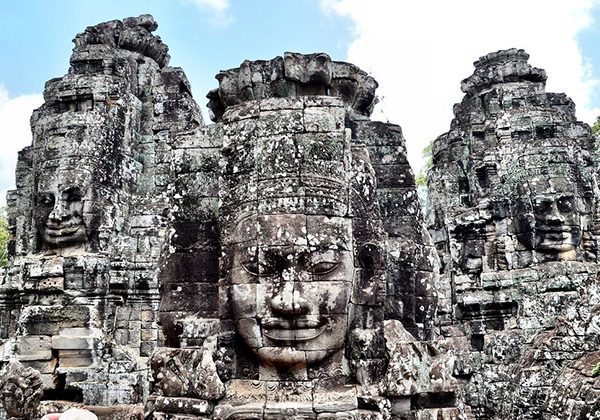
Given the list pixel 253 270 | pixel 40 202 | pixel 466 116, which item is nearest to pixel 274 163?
pixel 253 270

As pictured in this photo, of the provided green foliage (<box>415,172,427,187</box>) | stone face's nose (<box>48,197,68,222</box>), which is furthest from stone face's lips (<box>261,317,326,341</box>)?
green foliage (<box>415,172,427,187</box>)

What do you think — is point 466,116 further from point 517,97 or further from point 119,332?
point 119,332

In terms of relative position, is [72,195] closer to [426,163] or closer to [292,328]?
[292,328]

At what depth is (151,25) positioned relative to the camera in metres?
12.1

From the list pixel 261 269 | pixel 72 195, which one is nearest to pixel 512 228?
pixel 72 195

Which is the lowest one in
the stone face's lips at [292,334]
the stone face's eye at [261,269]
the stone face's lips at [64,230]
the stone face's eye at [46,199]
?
the stone face's lips at [292,334]

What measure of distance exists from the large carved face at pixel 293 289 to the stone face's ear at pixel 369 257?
13.0 inches

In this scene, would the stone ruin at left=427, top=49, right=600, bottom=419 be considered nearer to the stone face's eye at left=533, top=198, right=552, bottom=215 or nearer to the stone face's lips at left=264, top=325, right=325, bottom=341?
the stone face's eye at left=533, top=198, right=552, bottom=215

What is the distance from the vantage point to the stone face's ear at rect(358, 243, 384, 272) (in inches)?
210

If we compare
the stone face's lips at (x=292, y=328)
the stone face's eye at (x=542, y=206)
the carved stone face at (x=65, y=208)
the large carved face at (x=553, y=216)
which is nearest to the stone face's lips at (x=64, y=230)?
the carved stone face at (x=65, y=208)

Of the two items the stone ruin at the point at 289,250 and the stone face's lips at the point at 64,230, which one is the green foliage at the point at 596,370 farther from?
the stone face's lips at the point at 64,230

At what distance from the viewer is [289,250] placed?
4.92m

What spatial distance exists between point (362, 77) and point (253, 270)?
2418 millimetres

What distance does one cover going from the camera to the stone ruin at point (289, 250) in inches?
195
